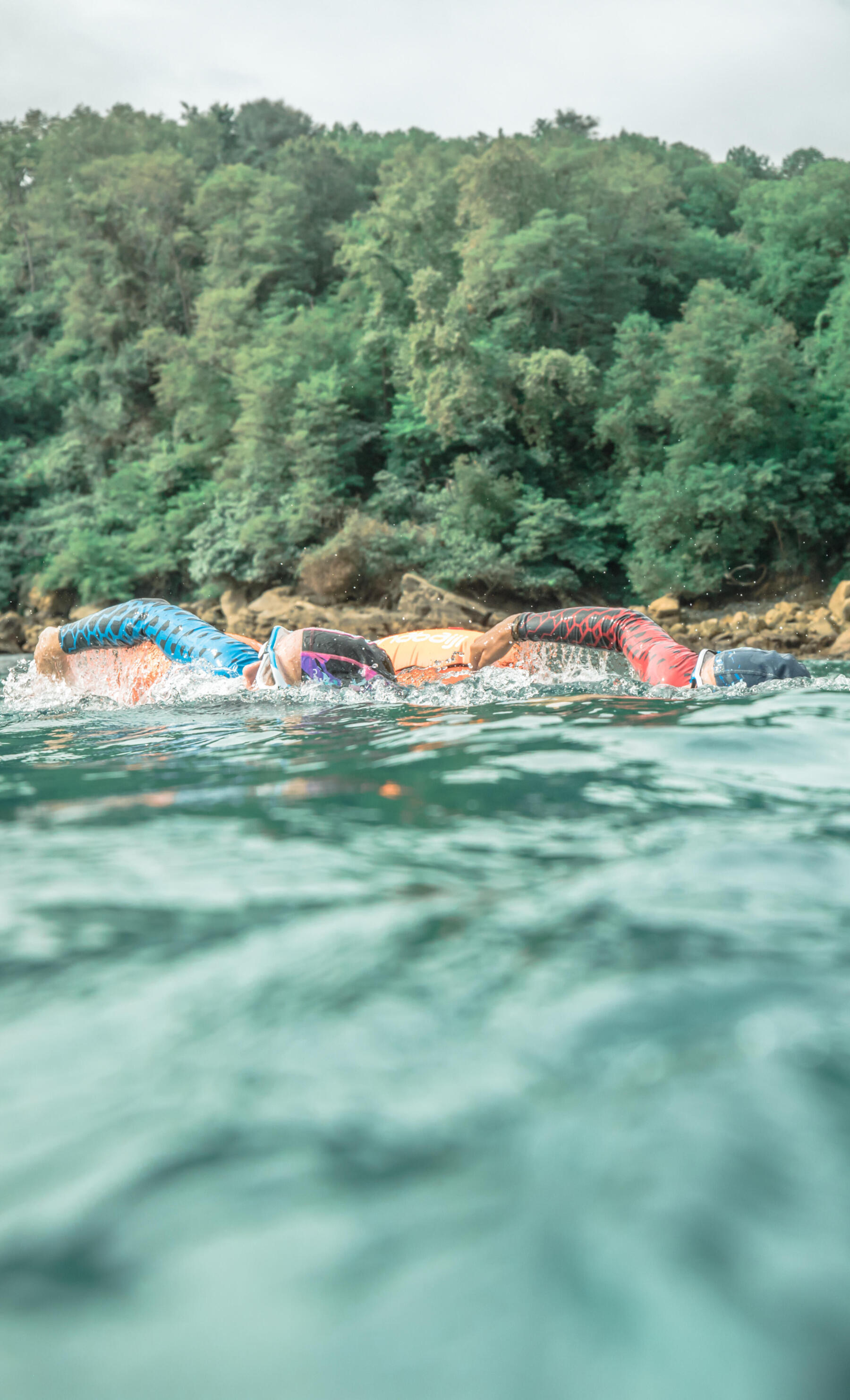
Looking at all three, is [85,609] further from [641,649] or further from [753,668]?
[753,668]

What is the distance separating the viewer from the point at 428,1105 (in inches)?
33.3

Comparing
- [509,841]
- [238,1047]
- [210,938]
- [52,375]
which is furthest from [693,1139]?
[52,375]

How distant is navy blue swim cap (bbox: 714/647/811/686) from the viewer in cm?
435

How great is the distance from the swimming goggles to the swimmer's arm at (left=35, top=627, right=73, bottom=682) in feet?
6.59

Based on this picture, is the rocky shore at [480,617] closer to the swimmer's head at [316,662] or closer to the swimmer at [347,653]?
the swimmer at [347,653]

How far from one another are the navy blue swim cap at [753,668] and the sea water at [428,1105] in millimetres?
2548

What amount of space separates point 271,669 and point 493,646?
160cm

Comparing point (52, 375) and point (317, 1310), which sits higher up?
point (52, 375)

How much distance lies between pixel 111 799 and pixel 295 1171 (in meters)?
1.56

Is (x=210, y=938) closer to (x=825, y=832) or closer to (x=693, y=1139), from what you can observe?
(x=693, y=1139)

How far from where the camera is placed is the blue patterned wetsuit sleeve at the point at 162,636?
512 centimetres

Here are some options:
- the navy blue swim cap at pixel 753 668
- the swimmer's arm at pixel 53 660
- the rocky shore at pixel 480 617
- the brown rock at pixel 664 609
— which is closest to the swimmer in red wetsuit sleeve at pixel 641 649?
the navy blue swim cap at pixel 753 668

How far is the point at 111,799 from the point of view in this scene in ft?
7.08

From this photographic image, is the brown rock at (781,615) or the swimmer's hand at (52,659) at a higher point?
the swimmer's hand at (52,659)
